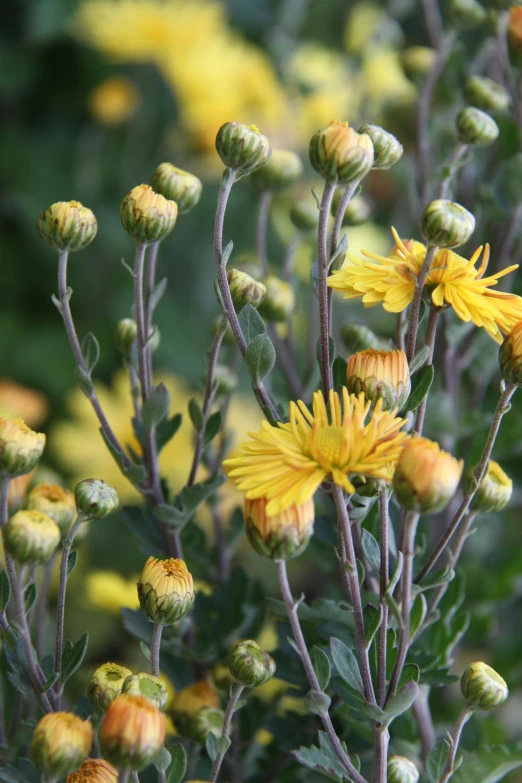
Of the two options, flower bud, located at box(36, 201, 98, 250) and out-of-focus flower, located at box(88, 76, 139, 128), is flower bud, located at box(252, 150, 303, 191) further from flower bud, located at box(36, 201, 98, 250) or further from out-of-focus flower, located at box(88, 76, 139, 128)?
out-of-focus flower, located at box(88, 76, 139, 128)

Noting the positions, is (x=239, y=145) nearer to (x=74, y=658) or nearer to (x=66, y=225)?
(x=66, y=225)

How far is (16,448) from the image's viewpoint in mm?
374

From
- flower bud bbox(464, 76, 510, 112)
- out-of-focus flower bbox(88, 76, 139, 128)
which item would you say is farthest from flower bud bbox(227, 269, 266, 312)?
out-of-focus flower bbox(88, 76, 139, 128)

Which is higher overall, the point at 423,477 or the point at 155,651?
the point at 423,477

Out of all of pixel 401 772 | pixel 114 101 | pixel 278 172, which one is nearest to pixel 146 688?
pixel 401 772

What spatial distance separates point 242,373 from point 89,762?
823 millimetres

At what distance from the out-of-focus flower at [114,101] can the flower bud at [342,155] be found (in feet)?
2.84

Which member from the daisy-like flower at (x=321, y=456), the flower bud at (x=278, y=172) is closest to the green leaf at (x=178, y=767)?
the daisy-like flower at (x=321, y=456)

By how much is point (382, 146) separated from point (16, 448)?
0.23 m

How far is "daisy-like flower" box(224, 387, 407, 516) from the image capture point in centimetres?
33

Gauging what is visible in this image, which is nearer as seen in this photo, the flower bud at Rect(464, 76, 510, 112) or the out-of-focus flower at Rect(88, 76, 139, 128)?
the flower bud at Rect(464, 76, 510, 112)

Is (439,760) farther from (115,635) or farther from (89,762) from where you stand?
(115,635)

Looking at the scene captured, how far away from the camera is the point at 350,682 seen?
38 centimetres

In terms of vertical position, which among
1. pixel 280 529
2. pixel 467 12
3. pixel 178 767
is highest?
pixel 467 12
